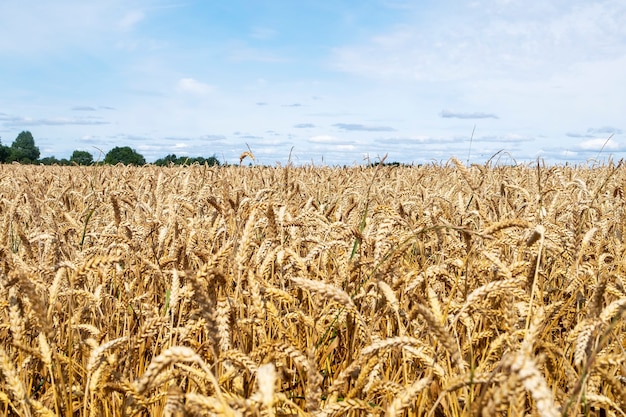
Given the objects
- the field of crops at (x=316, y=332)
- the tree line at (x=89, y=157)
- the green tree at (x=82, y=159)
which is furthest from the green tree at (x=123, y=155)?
the field of crops at (x=316, y=332)

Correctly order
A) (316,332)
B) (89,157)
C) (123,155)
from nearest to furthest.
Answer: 1. (316,332)
2. (89,157)
3. (123,155)

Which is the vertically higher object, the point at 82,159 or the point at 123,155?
the point at 123,155

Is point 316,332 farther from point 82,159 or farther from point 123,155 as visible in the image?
point 123,155

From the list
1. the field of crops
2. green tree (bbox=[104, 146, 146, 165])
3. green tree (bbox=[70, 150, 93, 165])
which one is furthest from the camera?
green tree (bbox=[104, 146, 146, 165])

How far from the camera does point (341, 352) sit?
7.50 ft

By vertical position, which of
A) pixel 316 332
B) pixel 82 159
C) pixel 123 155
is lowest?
pixel 316 332

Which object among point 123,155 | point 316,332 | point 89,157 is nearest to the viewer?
point 316,332

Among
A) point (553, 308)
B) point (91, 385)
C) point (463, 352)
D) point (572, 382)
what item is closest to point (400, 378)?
point (463, 352)

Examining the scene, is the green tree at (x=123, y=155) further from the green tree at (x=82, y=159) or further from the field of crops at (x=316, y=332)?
the field of crops at (x=316, y=332)

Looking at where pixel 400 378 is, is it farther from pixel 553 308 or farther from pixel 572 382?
pixel 572 382

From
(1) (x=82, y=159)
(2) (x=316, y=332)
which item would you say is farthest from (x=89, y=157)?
(2) (x=316, y=332)

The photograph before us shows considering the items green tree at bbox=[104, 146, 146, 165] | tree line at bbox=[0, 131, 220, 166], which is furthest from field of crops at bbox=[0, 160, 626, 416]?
green tree at bbox=[104, 146, 146, 165]

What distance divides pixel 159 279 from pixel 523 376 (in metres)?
2.07

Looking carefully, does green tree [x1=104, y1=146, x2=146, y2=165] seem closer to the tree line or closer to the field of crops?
the tree line
